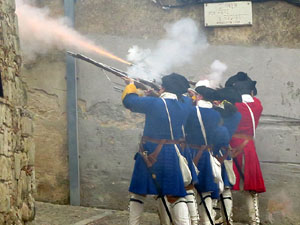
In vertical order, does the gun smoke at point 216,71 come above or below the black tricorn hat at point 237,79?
above

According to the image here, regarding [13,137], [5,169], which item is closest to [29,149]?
[13,137]

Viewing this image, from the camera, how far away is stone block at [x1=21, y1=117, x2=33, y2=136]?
4.83 meters

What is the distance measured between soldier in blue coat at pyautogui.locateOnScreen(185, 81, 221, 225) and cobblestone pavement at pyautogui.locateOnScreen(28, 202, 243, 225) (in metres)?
1.09

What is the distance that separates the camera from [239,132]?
6.38 meters

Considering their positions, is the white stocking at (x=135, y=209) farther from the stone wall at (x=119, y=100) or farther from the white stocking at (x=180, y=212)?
the stone wall at (x=119, y=100)

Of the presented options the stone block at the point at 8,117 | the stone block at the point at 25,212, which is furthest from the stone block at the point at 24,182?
the stone block at the point at 8,117

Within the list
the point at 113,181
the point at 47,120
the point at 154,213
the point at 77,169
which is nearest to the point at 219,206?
the point at 154,213

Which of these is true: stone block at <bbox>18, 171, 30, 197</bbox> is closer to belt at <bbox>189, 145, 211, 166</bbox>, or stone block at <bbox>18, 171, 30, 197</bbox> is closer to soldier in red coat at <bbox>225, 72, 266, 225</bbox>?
belt at <bbox>189, 145, 211, 166</bbox>

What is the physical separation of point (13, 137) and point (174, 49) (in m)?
3.26

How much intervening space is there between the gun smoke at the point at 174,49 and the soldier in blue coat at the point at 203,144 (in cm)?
149

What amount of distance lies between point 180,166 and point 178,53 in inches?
95.8

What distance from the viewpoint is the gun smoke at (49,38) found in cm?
713

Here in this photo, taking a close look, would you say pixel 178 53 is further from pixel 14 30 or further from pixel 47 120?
pixel 14 30

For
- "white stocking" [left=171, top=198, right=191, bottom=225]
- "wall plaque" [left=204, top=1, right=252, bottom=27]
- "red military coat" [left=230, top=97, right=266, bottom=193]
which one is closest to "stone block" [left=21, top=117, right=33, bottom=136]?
"white stocking" [left=171, top=198, right=191, bottom=225]
